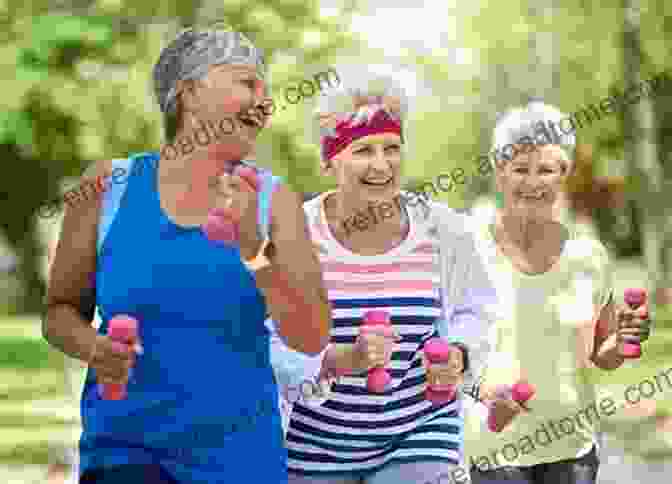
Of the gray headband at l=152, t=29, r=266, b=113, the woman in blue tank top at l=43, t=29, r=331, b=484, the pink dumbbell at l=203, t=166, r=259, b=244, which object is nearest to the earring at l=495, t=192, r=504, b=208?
the gray headband at l=152, t=29, r=266, b=113

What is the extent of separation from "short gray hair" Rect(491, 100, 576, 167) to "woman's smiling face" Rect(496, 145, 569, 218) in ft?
0.11

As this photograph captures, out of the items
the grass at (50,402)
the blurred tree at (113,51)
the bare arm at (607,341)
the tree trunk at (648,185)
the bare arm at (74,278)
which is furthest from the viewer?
the tree trunk at (648,185)

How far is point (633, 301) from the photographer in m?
6.00

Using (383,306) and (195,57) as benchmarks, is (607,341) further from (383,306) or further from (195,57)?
(195,57)

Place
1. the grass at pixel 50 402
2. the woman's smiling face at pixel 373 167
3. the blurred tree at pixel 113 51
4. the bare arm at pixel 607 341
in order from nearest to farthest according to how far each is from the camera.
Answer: the woman's smiling face at pixel 373 167 → the bare arm at pixel 607 341 → the grass at pixel 50 402 → the blurred tree at pixel 113 51

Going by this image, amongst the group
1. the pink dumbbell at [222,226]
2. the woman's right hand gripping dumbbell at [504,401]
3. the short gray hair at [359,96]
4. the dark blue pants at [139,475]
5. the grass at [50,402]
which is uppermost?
the short gray hair at [359,96]

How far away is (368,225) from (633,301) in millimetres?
981

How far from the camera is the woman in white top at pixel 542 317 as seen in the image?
633cm

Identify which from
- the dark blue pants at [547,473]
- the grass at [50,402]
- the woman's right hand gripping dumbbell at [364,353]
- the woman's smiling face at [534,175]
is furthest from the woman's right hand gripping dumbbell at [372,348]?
the grass at [50,402]

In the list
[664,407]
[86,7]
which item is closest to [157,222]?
[664,407]

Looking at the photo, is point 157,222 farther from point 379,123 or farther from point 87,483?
point 379,123

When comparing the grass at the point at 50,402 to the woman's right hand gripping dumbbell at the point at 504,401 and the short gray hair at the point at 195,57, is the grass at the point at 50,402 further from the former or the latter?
the short gray hair at the point at 195,57

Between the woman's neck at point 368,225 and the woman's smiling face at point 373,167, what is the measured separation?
2.1 inches

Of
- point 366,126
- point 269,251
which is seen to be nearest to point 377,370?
point 366,126
